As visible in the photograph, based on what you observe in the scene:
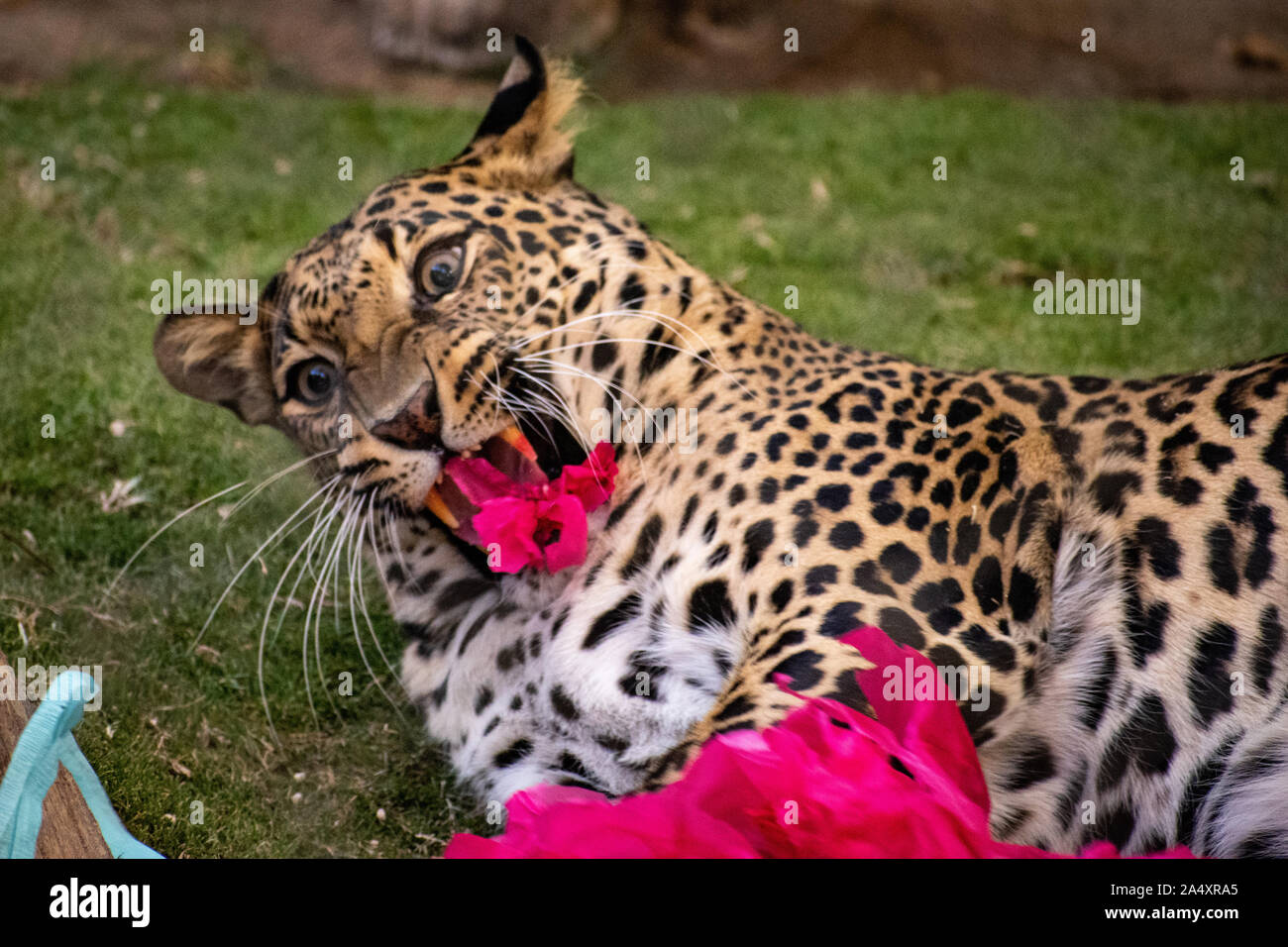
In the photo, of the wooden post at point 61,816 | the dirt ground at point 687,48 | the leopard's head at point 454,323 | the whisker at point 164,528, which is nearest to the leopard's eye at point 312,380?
the leopard's head at point 454,323

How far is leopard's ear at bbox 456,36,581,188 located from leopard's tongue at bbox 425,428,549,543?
57 centimetres

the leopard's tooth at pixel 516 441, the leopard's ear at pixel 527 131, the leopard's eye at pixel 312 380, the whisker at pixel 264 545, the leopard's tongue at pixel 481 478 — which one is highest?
the leopard's ear at pixel 527 131

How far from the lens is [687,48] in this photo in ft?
11.8

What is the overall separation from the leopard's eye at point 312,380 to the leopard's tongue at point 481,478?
301 mm

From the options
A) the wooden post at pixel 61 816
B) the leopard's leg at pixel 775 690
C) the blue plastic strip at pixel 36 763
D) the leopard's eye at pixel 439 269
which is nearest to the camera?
the blue plastic strip at pixel 36 763

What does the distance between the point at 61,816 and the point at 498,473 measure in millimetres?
774

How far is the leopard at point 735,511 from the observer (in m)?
1.79

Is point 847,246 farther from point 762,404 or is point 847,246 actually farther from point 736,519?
point 736,519

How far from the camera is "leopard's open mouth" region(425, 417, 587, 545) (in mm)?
1978

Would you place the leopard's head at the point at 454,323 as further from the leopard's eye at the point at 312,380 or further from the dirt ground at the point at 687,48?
the dirt ground at the point at 687,48

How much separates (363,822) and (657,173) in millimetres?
1778

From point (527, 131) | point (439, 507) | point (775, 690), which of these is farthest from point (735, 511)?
point (527, 131)
